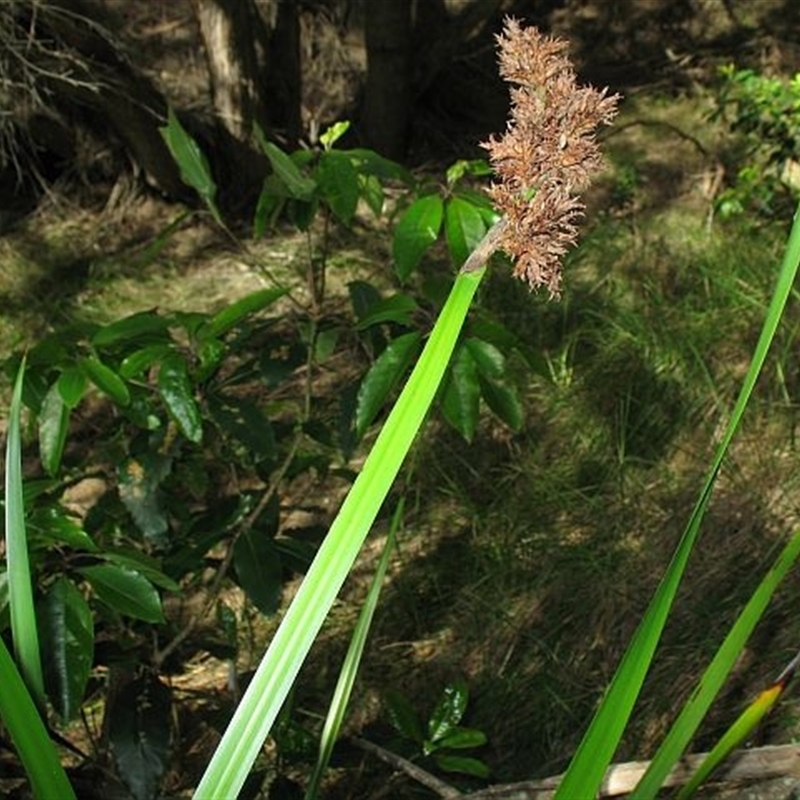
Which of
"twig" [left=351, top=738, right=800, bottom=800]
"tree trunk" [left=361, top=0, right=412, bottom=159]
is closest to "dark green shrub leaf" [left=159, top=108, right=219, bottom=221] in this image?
"twig" [left=351, top=738, right=800, bottom=800]

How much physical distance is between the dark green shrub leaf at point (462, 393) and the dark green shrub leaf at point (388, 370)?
0.21 feet

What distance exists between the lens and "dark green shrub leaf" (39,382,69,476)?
1.43 metres

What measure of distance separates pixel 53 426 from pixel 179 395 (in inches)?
6.4

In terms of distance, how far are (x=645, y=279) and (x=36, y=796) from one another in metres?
2.65

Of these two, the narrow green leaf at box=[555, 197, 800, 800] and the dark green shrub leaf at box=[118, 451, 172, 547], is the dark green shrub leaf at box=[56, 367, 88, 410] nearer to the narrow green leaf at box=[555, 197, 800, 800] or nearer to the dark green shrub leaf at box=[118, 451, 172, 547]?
the dark green shrub leaf at box=[118, 451, 172, 547]

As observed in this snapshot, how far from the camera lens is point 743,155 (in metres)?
3.50

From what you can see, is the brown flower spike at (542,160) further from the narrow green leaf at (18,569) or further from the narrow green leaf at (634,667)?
the narrow green leaf at (18,569)

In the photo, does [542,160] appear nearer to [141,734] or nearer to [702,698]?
[702,698]

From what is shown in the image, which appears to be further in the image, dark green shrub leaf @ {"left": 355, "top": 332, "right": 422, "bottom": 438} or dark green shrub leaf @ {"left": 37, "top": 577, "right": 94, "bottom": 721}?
dark green shrub leaf @ {"left": 355, "top": 332, "right": 422, "bottom": 438}

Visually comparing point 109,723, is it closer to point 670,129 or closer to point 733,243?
point 733,243

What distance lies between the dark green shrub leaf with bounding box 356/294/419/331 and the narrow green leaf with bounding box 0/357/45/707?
0.67 metres

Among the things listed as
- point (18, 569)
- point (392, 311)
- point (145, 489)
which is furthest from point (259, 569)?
point (18, 569)

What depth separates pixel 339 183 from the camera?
151cm

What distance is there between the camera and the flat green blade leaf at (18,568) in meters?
0.67
